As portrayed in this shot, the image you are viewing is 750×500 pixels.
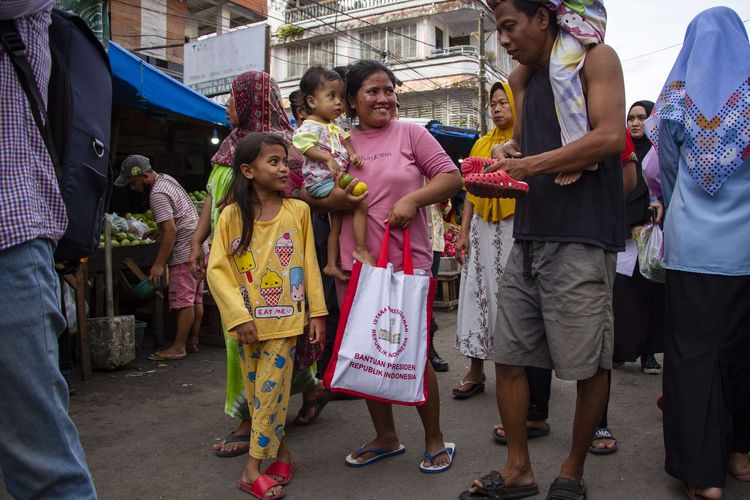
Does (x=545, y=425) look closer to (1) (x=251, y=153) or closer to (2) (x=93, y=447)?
(1) (x=251, y=153)

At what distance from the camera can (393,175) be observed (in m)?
2.95

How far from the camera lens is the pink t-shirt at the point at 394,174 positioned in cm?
296

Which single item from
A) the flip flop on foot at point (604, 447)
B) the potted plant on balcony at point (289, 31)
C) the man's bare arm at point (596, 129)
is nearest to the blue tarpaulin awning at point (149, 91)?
the man's bare arm at point (596, 129)

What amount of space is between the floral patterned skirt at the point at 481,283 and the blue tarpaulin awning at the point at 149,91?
13.2 feet

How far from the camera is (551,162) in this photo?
2404mm

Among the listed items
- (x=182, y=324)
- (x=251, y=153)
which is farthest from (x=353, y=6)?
(x=251, y=153)

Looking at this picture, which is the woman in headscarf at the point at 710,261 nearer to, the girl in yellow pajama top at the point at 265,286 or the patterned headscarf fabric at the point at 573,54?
the patterned headscarf fabric at the point at 573,54

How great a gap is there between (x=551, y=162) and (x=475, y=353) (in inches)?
78.1

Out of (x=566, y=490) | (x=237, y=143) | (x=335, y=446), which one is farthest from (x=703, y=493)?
(x=237, y=143)

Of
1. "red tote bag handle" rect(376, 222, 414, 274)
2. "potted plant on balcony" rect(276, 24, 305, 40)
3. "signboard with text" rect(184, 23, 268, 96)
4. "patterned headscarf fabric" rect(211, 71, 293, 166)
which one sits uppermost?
"potted plant on balcony" rect(276, 24, 305, 40)

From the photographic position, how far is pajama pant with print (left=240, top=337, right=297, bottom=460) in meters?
2.77

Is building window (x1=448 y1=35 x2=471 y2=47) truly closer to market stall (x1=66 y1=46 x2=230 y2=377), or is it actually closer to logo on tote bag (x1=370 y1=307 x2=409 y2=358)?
market stall (x1=66 y1=46 x2=230 y2=377)

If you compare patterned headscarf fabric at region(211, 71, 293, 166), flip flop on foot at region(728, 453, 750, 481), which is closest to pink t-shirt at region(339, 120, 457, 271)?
patterned headscarf fabric at region(211, 71, 293, 166)

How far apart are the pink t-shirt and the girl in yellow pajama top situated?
0.88 ft
